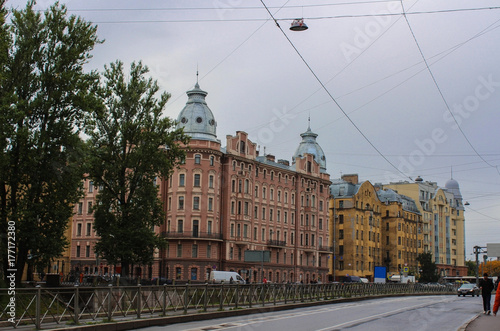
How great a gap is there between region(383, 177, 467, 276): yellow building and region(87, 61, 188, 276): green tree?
86.1 metres

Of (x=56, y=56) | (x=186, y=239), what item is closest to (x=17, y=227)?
(x=56, y=56)

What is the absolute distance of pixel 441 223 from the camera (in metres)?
129

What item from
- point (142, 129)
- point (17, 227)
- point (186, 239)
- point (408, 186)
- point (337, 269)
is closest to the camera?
point (17, 227)

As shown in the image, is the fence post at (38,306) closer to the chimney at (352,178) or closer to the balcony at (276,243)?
the balcony at (276,243)

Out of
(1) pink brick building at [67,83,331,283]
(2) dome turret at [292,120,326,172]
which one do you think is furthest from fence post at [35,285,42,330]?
(2) dome turret at [292,120,326,172]

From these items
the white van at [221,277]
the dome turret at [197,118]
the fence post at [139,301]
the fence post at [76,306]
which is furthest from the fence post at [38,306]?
the dome turret at [197,118]

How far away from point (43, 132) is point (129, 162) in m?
17.6

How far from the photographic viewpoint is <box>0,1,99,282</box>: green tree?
1078 inches

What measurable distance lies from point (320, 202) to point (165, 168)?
4755 cm

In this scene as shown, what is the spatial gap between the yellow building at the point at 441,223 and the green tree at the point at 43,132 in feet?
334

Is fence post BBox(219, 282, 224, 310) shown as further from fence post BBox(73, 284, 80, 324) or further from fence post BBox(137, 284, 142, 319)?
fence post BBox(73, 284, 80, 324)

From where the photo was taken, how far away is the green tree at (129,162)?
4541 centimetres

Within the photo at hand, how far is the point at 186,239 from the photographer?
69.9 meters

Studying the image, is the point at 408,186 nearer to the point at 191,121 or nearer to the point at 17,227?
the point at 191,121
